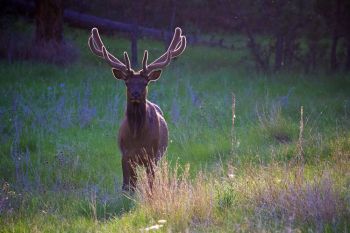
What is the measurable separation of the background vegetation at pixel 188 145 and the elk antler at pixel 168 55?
3.76ft

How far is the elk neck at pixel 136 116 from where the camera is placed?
765cm

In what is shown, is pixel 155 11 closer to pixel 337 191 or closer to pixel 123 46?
pixel 123 46

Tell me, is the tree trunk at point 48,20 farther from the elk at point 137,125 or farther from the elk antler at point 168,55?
the elk at point 137,125

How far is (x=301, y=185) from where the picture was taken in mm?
5754

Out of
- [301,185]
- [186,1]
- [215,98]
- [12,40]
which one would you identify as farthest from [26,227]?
[186,1]

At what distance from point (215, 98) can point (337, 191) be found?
774 centimetres

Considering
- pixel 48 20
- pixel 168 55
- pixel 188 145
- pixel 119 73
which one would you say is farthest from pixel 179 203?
pixel 48 20

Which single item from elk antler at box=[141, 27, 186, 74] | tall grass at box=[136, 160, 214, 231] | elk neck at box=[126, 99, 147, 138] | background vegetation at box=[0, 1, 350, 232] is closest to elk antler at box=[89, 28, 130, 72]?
elk antler at box=[141, 27, 186, 74]

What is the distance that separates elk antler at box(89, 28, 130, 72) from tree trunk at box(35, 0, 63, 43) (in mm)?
9437

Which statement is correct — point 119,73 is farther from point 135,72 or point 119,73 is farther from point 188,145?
point 188,145

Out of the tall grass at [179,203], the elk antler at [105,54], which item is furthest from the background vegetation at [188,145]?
the elk antler at [105,54]

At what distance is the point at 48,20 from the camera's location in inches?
699

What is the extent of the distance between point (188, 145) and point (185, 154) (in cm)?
28

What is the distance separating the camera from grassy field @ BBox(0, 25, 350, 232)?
5477 millimetres
